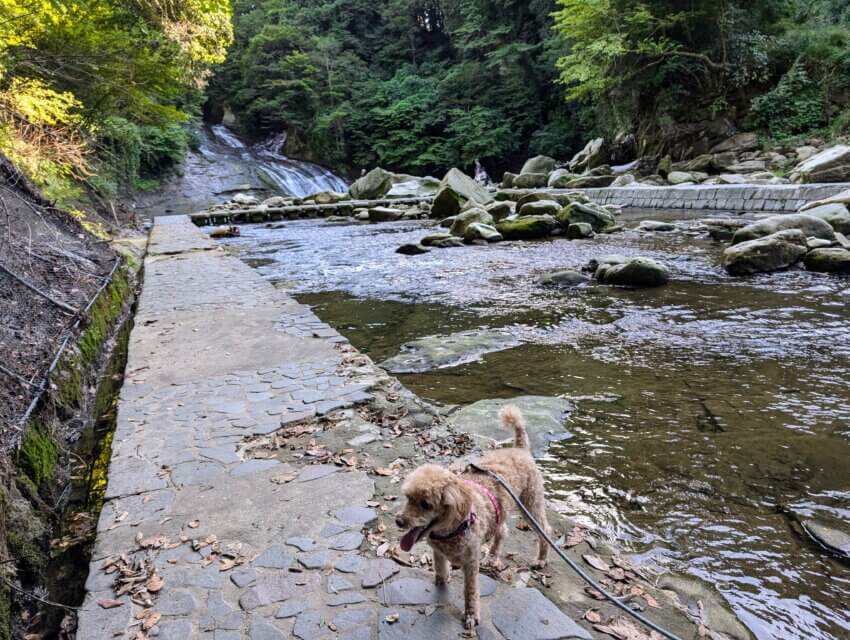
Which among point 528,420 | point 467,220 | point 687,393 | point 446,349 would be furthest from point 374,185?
point 528,420

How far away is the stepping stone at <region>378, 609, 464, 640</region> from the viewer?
78.7 inches

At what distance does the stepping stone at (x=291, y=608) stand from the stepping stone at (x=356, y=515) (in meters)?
0.53

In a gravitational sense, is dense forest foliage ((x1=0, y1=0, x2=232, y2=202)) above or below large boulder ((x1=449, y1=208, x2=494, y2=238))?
above

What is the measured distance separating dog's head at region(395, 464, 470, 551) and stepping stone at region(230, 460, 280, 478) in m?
1.60

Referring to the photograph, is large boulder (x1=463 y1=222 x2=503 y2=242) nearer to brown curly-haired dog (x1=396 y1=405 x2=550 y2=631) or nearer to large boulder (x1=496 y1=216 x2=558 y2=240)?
large boulder (x1=496 y1=216 x2=558 y2=240)

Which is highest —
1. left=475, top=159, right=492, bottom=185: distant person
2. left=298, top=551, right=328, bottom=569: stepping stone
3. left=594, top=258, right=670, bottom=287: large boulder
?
left=298, top=551, right=328, bottom=569: stepping stone

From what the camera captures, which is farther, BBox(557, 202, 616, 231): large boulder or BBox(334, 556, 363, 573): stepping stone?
BBox(557, 202, 616, 231): large boulder

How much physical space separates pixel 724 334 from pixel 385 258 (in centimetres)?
846

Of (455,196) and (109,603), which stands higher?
(109,603)

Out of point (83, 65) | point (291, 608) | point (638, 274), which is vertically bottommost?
point (638, 274)

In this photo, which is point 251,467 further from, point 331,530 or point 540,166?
point 540,166

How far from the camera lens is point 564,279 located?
30.3 feet

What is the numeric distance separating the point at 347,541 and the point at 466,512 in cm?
87

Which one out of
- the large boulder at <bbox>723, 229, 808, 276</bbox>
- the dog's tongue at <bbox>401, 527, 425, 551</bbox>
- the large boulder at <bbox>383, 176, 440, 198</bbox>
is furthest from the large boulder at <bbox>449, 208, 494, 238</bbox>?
the dog's tongue at <bbox>401, 527, 425, 551</bbox>
